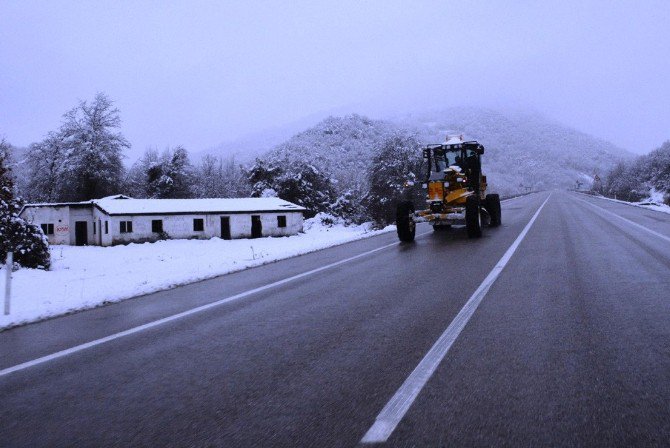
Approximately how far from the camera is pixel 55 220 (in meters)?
45.9

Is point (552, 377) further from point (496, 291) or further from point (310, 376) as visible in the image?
point (496, 291)

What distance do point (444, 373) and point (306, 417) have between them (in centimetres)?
126

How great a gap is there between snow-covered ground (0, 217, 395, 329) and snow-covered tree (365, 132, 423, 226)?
414 centimetres

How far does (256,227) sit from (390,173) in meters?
18.2

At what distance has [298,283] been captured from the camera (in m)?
8.91

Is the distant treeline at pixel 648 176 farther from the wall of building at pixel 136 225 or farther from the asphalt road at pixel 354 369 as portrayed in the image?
the asphalt road at pixel 354 369

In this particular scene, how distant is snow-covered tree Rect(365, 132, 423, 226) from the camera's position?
5562 cm

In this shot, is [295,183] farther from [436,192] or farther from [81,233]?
[436,192]

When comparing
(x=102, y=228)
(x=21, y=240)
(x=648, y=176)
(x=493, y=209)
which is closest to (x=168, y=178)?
(x=102, y=228)

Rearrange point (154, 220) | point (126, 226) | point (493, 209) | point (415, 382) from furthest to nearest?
point (154, 220) < point (126, 226) < point (493, 209) < point (415, 382)

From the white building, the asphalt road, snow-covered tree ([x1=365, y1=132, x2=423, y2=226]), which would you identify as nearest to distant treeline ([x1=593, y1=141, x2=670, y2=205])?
snow-covered tree ([x1=365, y1=132, x2=423, y2=226])

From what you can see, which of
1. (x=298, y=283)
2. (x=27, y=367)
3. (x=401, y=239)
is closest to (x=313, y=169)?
(x=401, y=239)

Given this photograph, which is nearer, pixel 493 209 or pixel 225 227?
pixel 493 209

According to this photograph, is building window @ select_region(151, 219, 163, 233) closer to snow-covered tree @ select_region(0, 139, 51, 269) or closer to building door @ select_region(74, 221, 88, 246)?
building door @ select_region(74, 221, 88, 246)
